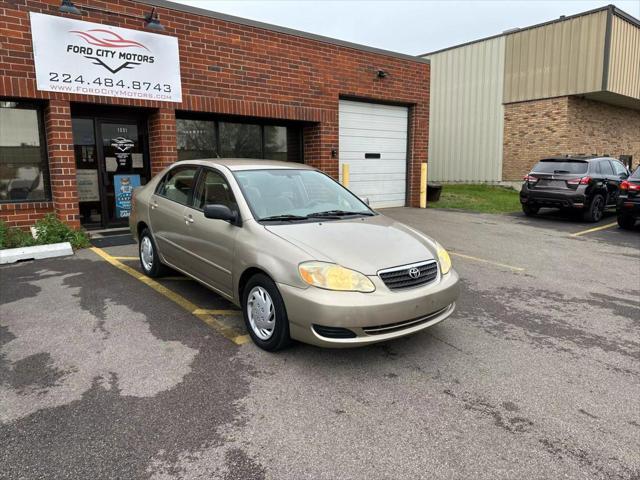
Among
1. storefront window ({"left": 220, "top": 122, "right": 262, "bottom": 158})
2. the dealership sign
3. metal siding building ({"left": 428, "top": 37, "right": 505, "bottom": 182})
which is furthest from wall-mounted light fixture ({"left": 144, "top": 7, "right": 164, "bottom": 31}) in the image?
metal siding building ({"left": 428, "top": 37, "right": 505, "bottom": 182})

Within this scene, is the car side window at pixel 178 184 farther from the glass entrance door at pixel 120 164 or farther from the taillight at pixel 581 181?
the taillight at pixel 581 181

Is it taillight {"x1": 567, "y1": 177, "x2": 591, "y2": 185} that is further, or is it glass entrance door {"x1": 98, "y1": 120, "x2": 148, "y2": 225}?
taillight {"x1": 567, "y1": 177, "x2": 591, "y2": 185}

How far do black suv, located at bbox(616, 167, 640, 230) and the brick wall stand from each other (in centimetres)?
855

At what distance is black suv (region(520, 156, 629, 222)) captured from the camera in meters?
11.7

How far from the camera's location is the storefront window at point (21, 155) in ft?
27.6

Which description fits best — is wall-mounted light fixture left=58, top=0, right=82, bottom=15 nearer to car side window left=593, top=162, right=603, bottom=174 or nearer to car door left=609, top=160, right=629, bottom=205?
car side window left=593, top=162, right=603, bottom=174

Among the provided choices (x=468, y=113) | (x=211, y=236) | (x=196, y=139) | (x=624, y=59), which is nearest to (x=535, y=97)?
(x=468, y=113)

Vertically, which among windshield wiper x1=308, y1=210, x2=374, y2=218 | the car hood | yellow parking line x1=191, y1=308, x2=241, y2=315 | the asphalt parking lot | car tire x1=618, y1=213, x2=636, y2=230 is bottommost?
the asphalt parking lot

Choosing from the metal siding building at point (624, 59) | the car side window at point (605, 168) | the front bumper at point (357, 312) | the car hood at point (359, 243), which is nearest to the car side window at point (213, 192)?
the car hood at point (359, 243)

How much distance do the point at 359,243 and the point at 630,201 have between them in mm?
9515

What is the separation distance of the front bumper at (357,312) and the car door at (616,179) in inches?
451

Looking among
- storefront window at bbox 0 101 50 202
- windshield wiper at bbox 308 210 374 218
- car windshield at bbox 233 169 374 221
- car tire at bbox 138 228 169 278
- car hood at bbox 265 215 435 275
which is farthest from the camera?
storefront window at bbox 0 101 50 202

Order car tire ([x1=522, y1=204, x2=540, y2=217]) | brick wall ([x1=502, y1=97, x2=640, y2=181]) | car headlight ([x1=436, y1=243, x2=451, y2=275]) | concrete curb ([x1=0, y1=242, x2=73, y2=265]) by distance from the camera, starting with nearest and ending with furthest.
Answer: car headlight ([x1=436, y1=243, x2=451, y2=275]), concrete curb ([x1=0, y1=242, x2=73, y2=265]), car tire ([x1=522, y1=204, x2=540, y2=217]), brick wall ([x1=502, y1=97, x2=640, y2=181])

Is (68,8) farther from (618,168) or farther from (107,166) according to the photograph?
(618,168)
